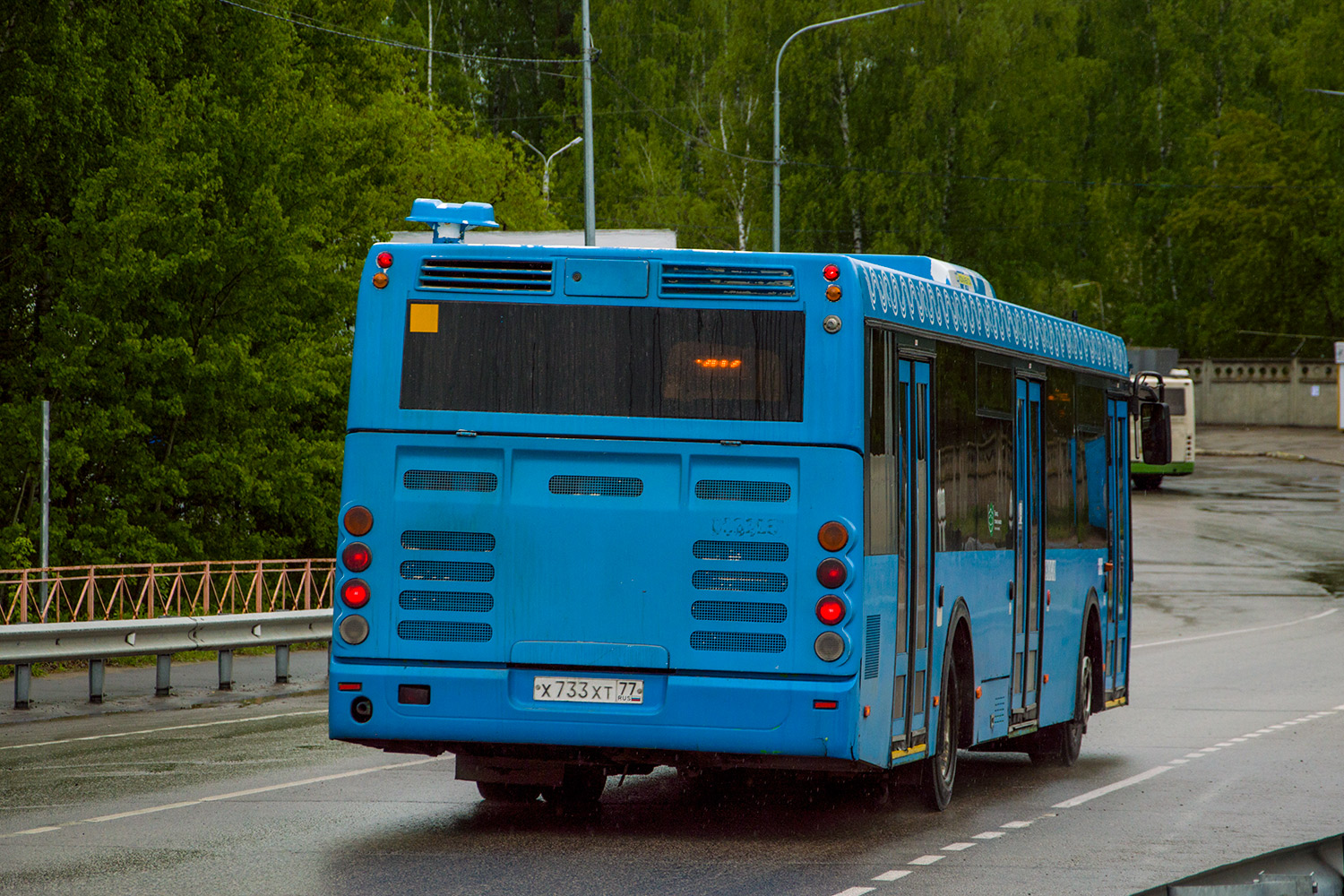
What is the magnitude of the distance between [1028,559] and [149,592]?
1193cm

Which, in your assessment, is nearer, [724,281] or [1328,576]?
[724,281]

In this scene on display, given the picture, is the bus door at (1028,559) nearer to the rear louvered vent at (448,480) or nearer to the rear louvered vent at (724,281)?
the rear louvered vent at (724,281)

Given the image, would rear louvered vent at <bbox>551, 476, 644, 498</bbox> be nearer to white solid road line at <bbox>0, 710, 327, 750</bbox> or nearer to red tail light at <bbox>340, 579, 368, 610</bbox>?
red tail light at <bbox>340, 579, 368, 610</bbox>

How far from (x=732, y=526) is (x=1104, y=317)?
279 ft

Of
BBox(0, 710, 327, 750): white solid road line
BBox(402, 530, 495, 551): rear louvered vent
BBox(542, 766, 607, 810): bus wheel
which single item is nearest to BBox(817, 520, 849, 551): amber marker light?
BBox(402, 530, 495, 551): rear louvered vent

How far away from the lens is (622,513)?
1019cm

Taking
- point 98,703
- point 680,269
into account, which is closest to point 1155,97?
point 98,703

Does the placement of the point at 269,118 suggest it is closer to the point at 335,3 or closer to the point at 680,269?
the point at 335,3

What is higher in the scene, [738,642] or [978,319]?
[978,319]

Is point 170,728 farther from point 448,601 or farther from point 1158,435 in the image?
point 1158,435

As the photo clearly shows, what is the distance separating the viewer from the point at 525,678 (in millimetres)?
10133

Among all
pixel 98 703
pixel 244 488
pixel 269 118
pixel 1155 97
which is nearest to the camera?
pixel 98 703

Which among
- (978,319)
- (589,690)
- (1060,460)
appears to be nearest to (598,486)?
(589,690)

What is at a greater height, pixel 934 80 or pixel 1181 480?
pixel 934 80
